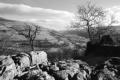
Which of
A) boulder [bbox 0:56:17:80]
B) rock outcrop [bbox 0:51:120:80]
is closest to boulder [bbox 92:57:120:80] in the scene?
rock outcrop [bbox 0:51:120:80]

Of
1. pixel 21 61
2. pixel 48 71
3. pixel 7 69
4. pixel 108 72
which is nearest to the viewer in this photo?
pixel 7 69

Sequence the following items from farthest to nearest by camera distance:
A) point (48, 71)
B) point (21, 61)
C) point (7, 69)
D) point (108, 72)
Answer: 1. point (21, 61)
2. point (108, 72)
3. point (48, 71)
4. point (7, 69)

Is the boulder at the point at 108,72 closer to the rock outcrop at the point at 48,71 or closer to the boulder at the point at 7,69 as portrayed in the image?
the rock outcrop at the point at 48,71

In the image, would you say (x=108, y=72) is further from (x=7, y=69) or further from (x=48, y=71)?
(x=7, y=69)

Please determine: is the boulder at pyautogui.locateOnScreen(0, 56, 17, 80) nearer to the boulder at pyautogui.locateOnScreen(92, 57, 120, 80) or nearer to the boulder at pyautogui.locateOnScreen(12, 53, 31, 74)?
the boulder at pyautogui.locateOnScreen(12, 53, 31, 74)

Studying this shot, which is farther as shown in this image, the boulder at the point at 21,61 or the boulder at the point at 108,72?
the boulder at the point at 21,61

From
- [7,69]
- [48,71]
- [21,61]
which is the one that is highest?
[21,61]

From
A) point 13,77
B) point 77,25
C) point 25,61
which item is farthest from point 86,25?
point 13,77

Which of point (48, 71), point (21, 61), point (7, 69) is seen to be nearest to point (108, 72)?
point (48, 71)

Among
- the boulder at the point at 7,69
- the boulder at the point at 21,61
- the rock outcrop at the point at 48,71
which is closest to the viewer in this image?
the boulder at the point at 7,69

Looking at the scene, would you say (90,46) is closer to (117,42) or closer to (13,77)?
(117,42)

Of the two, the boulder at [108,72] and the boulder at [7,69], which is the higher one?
the boulder at [7,69]

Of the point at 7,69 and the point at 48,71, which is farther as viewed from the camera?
the point at 48,71

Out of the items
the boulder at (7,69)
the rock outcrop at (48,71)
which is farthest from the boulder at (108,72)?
the boulder at (7,69)
